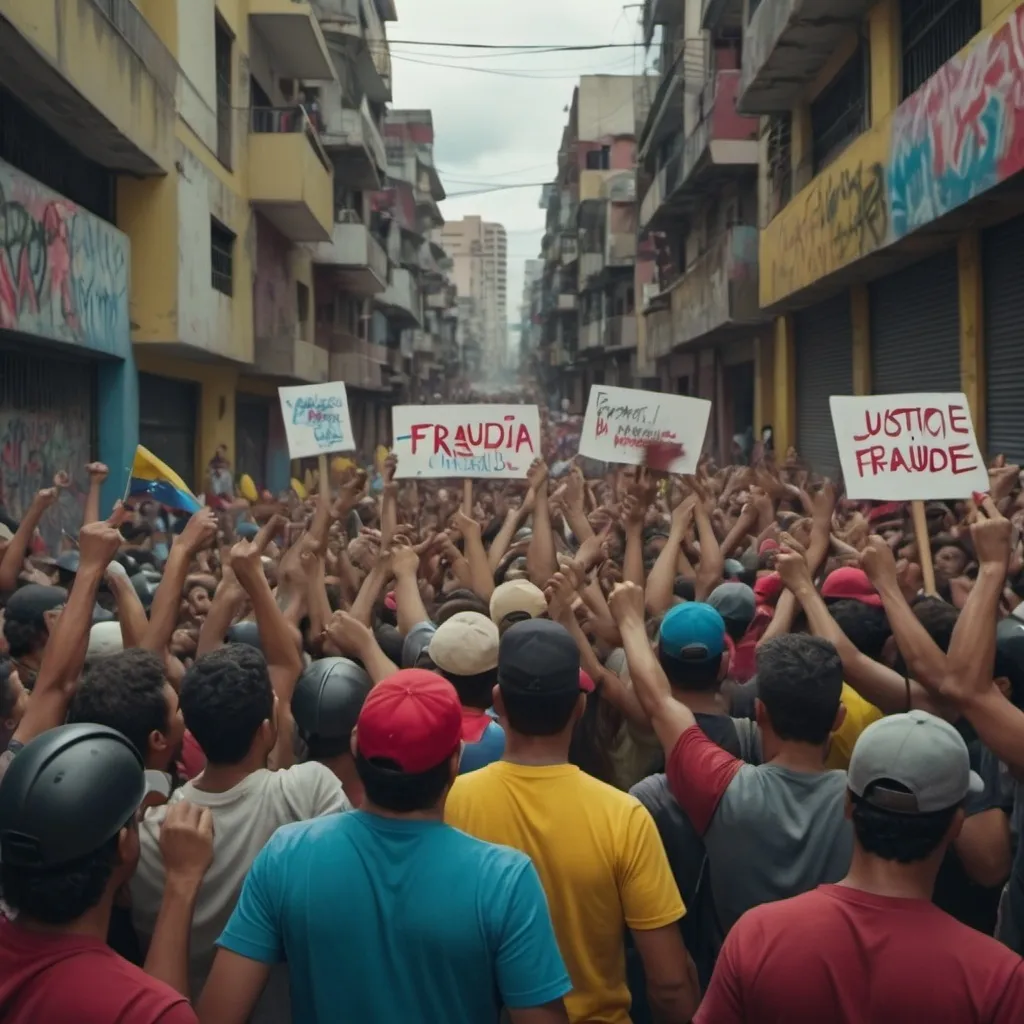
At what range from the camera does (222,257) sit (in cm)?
1920

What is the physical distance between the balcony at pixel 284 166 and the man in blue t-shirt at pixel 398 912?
19.3 meters

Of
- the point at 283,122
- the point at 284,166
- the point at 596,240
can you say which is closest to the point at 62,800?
the point at 284,166

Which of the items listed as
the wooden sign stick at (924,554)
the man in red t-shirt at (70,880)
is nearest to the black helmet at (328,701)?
the man in red t-shirt at (70,880)

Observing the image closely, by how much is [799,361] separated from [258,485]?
38.8ft

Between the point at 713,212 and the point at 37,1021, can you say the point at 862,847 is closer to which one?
the point at 37,1021

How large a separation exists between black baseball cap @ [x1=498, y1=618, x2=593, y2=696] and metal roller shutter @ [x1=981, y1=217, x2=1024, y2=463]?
9.11 m

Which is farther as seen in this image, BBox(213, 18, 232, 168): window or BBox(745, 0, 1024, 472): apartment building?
BBox(213, 18, 232, 168): window

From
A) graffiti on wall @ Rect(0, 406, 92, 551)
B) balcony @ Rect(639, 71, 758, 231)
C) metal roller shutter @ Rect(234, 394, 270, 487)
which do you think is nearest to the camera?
graffiti on wall @ Rect(0, 406, 92, 551)

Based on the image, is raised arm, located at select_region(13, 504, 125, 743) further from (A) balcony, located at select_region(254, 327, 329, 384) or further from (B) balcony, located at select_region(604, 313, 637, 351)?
(B) balcony, located at select_region(604, 313, 637, 351)

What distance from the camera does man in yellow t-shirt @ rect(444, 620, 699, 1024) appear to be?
100.0 inches

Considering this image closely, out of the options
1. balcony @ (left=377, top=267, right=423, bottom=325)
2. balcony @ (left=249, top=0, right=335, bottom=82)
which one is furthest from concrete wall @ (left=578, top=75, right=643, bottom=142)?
balcony @ (left=249, top=0, right=335, bottom=82)

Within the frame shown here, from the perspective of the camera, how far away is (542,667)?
2713mm

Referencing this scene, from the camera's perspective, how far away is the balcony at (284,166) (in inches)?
804

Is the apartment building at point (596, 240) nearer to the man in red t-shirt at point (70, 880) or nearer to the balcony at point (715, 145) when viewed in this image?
the balcony at point (715, 145)
